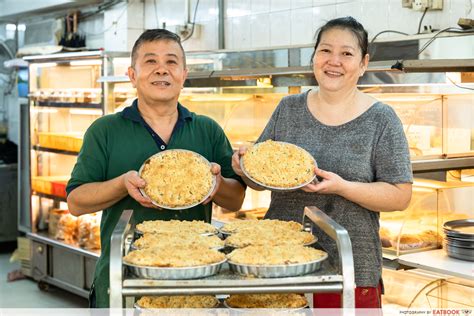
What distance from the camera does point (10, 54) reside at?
9781mm

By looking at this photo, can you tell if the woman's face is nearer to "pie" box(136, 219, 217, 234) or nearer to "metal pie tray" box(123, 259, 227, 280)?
"pie" box(136, 219, 217, 234)

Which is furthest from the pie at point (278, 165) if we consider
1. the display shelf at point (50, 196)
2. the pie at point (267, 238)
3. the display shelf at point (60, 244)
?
the display shelf at point (50, 196)

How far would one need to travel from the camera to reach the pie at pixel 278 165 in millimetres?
2623

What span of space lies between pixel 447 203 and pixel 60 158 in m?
4.45

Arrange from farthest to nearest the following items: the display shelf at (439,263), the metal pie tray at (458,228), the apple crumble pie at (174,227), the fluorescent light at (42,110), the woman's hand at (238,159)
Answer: the fluorescent light at (42,110) → the metal pie tray at (458,228) → the display shelf at (439,263) → the woman's hand at (238,159) → the apple crumble pie at (174,227)

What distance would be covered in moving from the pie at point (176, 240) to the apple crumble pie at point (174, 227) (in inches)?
1.9

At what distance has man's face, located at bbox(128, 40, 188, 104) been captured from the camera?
2762 millimetres

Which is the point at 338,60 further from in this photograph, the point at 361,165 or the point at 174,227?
the point at 174,227

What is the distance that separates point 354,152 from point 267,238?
546 millimetres

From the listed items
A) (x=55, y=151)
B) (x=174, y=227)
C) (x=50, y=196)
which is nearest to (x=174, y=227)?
(x=174, y=227)

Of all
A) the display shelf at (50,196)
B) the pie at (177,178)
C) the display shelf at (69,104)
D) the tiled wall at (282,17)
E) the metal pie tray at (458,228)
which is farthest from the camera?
the display shelf at (50,196)

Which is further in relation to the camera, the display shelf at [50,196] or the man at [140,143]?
the display shelf at [50,196]

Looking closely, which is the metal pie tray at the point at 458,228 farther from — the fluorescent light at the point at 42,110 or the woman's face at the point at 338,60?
the fluorescent light at the point at 42,110

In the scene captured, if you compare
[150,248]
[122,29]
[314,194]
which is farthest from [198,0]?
[150,248]
